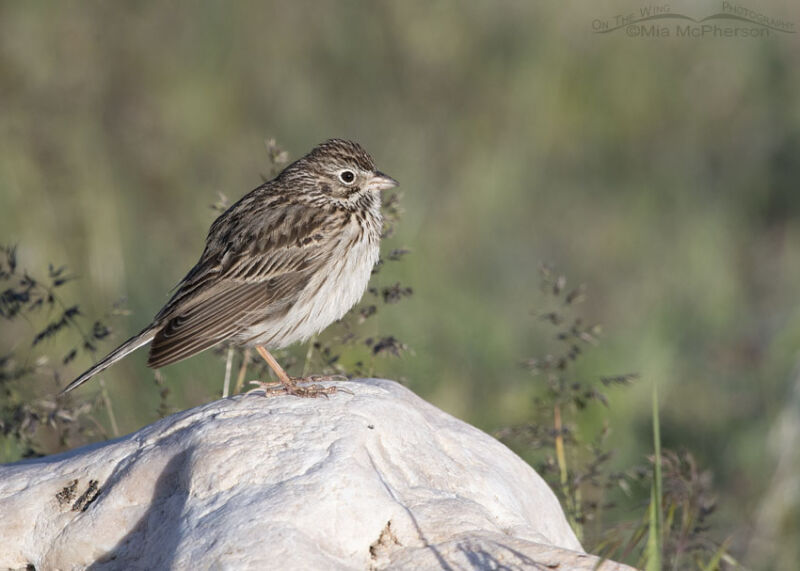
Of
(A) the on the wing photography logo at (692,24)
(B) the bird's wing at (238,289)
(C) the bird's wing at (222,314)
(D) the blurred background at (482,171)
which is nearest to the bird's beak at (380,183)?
(B) the bird's wing at (238,289)

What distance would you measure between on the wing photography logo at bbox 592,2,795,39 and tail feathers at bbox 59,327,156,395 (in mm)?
6585

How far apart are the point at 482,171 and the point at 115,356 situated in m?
4.89

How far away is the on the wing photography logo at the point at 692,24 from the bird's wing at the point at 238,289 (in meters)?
5.89

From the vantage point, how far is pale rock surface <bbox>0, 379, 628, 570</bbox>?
392 cm

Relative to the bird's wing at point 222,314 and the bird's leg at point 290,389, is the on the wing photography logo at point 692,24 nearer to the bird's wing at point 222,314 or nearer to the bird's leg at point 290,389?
the bird's wing at point 222,314

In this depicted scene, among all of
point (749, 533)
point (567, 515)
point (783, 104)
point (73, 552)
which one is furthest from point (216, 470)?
point (783, 104)

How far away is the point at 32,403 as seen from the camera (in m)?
6.00

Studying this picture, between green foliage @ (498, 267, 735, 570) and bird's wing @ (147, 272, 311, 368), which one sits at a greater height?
bird's wing @ (147, 272, 311, 368)

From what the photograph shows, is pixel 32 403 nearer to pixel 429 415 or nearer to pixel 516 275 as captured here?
pixel 429 415

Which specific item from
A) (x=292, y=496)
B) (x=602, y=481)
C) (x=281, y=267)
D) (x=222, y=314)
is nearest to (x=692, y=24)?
(x=602, y=481)

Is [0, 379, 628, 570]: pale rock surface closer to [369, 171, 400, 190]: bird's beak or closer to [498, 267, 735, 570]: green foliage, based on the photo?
[498, 267, 735, 570]: green foliage

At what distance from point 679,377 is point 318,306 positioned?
3.41 m

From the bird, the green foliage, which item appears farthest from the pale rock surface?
the bird

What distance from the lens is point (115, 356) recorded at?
5668mm
